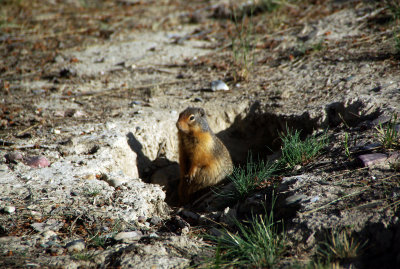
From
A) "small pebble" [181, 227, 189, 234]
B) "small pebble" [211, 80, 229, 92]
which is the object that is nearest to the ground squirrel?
"small pebble" [211, 80, 229, 92]

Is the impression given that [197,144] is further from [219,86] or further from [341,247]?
[341,247]

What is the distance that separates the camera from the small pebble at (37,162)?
4035mm

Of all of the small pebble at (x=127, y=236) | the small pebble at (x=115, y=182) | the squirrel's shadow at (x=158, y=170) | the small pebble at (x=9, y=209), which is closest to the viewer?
the small pebble at (x=127, y=236)

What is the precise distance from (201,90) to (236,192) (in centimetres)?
251

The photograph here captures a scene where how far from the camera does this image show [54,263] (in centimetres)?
273

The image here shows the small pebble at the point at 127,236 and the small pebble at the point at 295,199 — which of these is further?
the small pebble at the point at 295,199

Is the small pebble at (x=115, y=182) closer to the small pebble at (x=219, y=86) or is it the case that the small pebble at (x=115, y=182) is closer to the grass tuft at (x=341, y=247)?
the grass tuft at (x=341, y=247)

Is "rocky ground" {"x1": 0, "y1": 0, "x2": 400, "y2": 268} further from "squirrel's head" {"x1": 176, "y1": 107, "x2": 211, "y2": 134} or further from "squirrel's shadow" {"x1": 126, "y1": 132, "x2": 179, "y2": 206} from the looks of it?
"squirrel's head" {"x1": 176, "y1": 107, "x2": 211, "y2": 134}

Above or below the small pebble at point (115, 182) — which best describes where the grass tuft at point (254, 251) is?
below

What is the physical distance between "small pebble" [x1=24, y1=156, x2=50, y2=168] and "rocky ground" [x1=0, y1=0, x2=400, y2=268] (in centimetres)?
2

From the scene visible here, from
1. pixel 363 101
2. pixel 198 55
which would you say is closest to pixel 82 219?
pixel 363 101

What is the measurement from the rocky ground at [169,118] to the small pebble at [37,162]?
0.02 meters

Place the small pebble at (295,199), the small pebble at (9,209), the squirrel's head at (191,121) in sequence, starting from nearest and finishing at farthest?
the small pebble at (295,199) → the small pebble at (9,209) → the squirrel's head at (191,121)

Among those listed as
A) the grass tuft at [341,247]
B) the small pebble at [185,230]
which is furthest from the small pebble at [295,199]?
the small pebble at [185,230]
